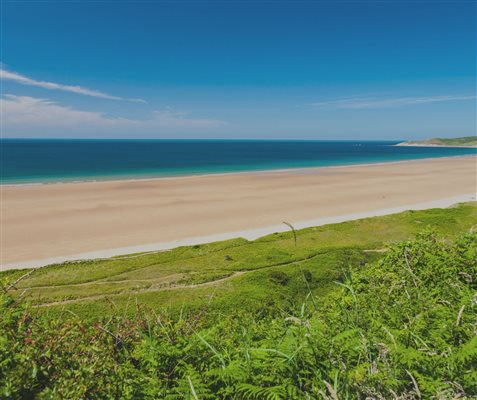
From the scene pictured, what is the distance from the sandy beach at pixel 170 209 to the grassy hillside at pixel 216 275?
14.8 feet

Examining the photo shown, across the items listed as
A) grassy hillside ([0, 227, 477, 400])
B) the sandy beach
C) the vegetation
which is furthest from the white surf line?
grassy hillside ([0, 227, 477, 400])

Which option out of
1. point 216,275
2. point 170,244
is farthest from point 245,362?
point 170,244

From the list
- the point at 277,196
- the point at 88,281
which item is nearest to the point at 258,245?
the point at 88,281

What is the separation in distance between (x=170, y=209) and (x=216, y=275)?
783 inches

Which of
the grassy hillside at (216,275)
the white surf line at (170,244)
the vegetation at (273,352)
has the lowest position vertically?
the white surf line at (170,244)

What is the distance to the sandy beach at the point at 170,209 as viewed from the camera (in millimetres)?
21422

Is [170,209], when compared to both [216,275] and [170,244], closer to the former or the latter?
[170,244]

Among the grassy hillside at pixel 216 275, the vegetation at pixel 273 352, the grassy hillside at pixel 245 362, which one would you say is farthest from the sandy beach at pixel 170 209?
the grassy hillside at pixel 245 362

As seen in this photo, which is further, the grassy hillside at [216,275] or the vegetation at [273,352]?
the grassy hillside at [216,275]

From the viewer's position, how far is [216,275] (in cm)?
1241

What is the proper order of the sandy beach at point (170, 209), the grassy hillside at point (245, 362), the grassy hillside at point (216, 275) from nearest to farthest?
the grassy hillside at point (245, 362) → the grassy hillside at point (216, 275) → the sandy beach at point (170, 209)

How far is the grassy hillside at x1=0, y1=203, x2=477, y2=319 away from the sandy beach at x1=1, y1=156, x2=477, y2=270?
14.8ft

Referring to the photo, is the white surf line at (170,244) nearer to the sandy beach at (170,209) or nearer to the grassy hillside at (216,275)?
the sandy beach at (170,209)

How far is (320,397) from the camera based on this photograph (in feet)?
8.72
